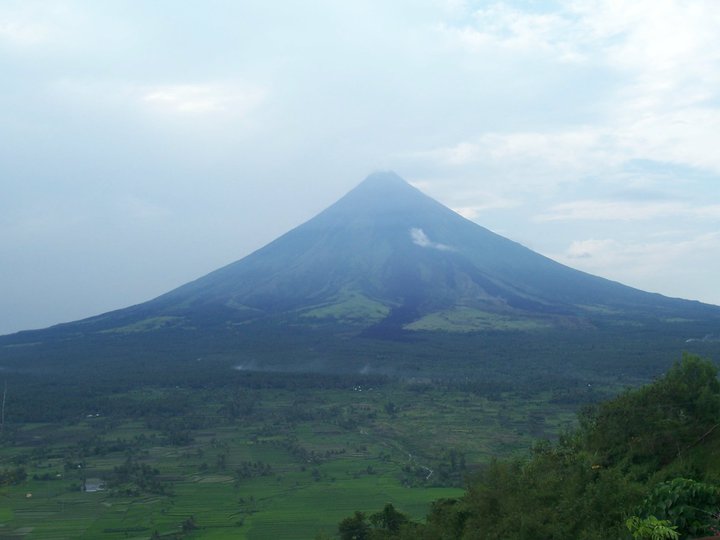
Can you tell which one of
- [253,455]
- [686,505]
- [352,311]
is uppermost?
[352,311]

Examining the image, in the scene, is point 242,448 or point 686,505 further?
point 242,448

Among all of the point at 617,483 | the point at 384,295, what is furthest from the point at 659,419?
the point at 384,295

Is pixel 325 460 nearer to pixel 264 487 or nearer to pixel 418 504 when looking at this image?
pixel 264 487

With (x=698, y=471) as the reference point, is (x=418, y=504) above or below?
below

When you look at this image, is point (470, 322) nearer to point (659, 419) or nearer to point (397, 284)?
point (397, 284)

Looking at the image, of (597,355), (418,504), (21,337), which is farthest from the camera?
(21,337)

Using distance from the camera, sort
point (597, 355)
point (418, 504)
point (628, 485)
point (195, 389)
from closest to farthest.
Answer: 1. point (628, 485)
2. point (418, 504)
3. point (195, 389)
4. point (597, 355)

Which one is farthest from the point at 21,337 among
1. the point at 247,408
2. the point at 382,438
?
the point at 382,438

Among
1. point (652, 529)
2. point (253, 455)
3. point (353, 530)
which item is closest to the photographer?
point (652, 529)
